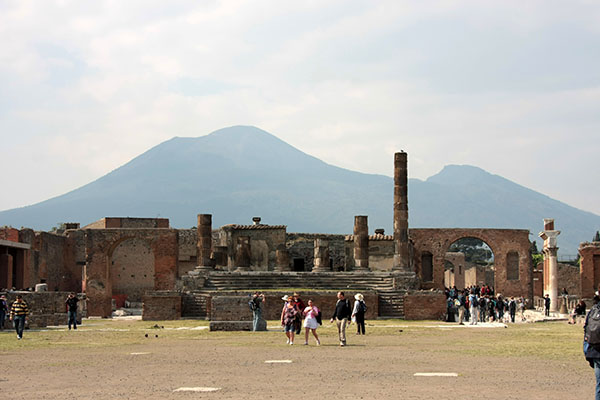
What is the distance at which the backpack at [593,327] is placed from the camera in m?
10.4

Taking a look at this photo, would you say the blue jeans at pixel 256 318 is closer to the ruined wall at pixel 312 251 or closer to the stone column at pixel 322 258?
the stone column at pixel 322 258

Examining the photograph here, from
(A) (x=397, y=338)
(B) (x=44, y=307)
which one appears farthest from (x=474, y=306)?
(B) (x=44, y=307)

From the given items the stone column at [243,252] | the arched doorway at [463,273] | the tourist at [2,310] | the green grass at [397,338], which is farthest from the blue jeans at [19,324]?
the arched doorway at [463,273]

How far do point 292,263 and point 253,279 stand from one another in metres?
16.1

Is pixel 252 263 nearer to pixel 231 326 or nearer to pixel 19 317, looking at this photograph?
pixel 231 326

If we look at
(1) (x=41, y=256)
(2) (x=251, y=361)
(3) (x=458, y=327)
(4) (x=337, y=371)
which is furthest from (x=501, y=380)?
(1) (x=41, y=256)

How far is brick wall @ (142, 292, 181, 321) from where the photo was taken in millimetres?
34906

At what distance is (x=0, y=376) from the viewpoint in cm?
1451

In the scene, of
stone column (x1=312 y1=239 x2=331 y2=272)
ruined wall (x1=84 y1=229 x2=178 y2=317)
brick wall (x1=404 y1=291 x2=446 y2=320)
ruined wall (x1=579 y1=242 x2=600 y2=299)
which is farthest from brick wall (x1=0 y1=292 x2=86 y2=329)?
ruined wall (x1=579 y1=242 x2=600 y2=299)

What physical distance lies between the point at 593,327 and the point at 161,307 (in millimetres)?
26219

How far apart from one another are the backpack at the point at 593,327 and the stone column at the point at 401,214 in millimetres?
33232

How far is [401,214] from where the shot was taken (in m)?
45.1

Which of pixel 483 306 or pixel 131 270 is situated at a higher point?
pixel 131 270

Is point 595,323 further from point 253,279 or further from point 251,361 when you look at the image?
point 253,279
